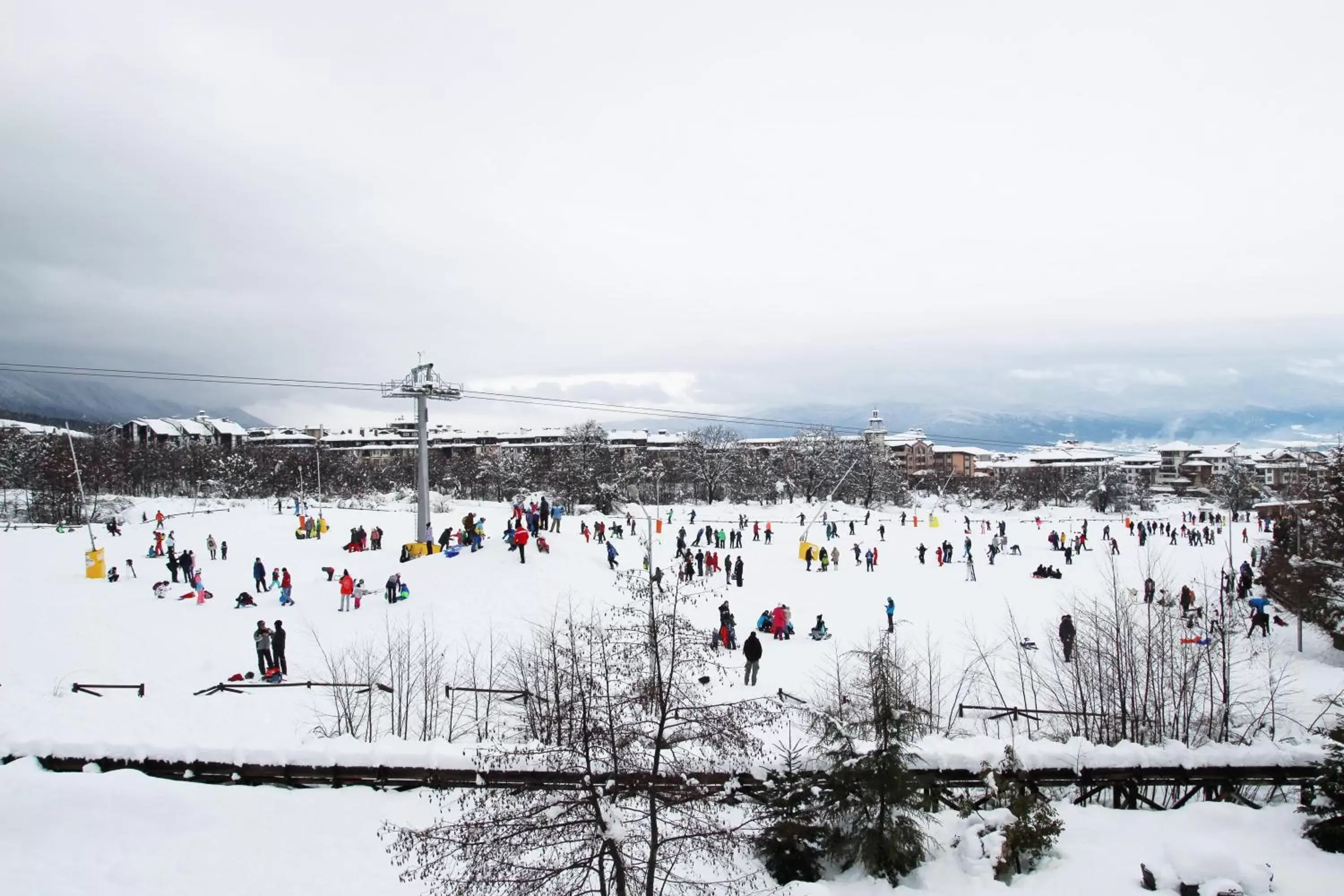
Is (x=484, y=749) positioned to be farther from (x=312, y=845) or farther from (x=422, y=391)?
(x=422, y=391)

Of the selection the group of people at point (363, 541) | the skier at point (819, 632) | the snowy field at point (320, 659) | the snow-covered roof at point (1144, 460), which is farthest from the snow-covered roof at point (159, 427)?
the snow-covered roof at point (1144, 460)

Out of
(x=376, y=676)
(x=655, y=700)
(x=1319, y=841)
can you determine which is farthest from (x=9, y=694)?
(x=1319, y=841)

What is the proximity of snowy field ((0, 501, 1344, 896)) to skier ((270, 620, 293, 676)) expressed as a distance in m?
0.61

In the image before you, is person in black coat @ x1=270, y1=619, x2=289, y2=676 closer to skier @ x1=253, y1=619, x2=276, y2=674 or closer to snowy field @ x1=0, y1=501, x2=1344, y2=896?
skier @ x1=253, y1=619, x2=276, y2=674

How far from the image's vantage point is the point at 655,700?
935 centimetres

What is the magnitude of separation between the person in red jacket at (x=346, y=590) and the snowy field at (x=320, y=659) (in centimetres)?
61

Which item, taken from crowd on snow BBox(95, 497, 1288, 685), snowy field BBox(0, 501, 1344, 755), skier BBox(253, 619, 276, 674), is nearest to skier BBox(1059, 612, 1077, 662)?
crowd on snow BBox(95, 497, 1288, 685)

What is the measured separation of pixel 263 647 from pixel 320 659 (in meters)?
2.71

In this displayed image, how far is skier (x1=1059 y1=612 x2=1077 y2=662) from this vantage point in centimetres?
2188

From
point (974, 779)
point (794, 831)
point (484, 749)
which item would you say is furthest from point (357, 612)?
point (974, 779)

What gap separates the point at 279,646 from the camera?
20484mm

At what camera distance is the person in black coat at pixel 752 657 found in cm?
2067

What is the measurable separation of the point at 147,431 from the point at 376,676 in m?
128

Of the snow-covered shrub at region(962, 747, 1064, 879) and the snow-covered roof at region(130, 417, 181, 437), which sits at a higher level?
the snow-covered roof at region(130, 417, 181, 437)
